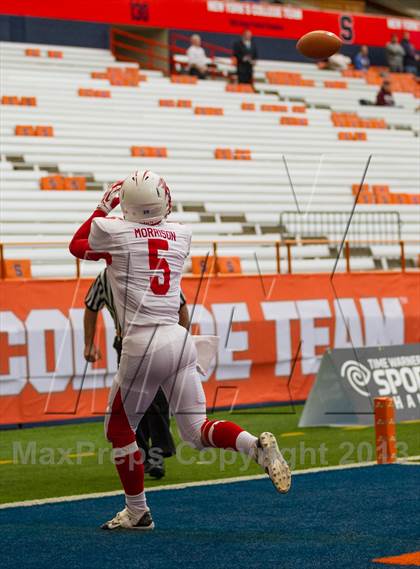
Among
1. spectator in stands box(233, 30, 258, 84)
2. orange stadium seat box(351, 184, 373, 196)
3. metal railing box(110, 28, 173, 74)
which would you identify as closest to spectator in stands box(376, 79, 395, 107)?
spectator in stands box(233, 30, 258, 84)

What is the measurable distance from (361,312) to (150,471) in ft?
21.7

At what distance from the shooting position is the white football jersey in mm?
5773

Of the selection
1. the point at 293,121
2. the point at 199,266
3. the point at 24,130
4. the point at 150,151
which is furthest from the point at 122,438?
the point at 293,121

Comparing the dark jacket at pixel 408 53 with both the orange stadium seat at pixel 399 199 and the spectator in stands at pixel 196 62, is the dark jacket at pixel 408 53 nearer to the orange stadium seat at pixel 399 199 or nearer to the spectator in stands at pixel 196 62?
the spectator in stands at pixel 196 62

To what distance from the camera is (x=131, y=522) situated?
6082 mm

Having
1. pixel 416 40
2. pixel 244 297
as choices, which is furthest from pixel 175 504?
pixel 416 40

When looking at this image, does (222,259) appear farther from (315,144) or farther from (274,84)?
(274,84)

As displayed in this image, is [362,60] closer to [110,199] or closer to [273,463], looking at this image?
[110,199]

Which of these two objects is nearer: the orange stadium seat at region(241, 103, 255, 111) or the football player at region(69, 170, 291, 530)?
the football player at region(69, 170, 291, 530)

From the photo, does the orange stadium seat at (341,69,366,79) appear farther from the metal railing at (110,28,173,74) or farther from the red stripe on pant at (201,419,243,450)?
the red stripe on pant at (201,419,243,450)

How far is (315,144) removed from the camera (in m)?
22.2

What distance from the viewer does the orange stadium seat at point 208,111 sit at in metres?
22.4

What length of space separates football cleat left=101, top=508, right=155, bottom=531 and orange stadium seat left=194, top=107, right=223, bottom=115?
55.1ft

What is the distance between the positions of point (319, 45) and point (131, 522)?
344cm
